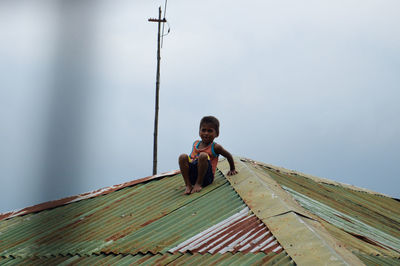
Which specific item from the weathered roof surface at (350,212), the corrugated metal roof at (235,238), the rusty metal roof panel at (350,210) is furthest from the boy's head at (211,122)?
the corrugated metal roof at (235,238)

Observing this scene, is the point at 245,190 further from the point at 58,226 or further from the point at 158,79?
the point at 158,79

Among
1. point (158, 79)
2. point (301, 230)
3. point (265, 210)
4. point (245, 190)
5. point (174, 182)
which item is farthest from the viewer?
point (158, 79)

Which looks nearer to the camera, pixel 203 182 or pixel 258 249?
pixel 258 249

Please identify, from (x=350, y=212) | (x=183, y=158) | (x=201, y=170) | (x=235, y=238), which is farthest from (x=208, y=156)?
(x=350, y=212)

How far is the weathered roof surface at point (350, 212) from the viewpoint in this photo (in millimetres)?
4500

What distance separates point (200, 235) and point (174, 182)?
2470 millimetres

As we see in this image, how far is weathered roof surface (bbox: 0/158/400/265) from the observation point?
4012 millimetres

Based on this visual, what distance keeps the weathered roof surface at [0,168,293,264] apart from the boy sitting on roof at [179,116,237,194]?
0.43 feet

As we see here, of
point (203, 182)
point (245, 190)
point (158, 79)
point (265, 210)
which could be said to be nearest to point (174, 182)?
point (203, 182)

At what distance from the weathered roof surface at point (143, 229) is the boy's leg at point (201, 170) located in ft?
0.31

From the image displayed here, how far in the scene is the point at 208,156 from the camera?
19.4 ft

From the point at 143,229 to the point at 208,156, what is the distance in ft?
4.22

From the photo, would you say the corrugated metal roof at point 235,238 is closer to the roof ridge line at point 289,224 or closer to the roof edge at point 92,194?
the roof ridge line at point 289,224

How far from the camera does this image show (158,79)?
12.9m
